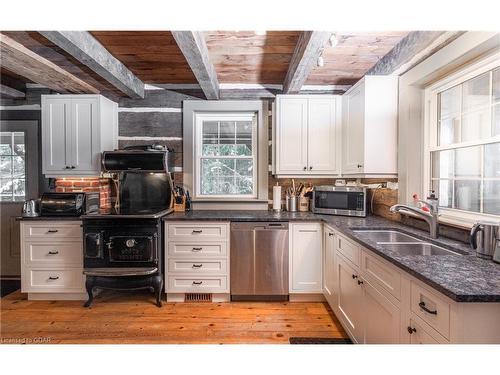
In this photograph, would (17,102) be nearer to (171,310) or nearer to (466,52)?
(171,310)

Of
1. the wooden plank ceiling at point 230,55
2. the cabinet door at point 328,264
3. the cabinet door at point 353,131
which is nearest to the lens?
the wooden plank ceiling at point 230,55

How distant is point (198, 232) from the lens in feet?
9.32

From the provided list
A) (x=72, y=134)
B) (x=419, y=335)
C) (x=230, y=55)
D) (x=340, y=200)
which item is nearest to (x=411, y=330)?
(x=419, y=335)

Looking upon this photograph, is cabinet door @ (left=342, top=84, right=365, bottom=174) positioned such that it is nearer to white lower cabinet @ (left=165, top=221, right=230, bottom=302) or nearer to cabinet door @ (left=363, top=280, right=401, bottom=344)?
cabinet door @ (left=363, top=280, right=401, bottom=344)

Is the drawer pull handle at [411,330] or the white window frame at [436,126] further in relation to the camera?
the white window frame at [436,126]

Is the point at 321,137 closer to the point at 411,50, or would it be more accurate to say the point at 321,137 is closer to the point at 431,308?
the point at 411,50

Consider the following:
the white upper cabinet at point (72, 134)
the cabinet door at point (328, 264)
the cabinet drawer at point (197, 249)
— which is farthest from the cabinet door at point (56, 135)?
the cabinet door at point (328, 264)

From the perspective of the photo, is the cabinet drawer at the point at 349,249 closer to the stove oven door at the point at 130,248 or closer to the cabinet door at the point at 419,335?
the cabinet door at the point at 419,335

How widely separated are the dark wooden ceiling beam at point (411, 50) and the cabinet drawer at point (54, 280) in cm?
372

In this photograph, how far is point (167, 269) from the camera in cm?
285

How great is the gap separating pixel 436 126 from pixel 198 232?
241 cm

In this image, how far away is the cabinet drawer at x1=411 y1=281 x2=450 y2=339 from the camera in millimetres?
1083

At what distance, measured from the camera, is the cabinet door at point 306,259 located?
9.39 feet
